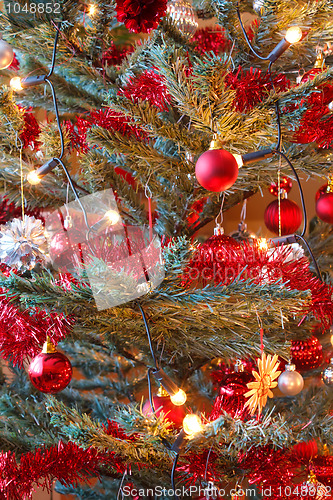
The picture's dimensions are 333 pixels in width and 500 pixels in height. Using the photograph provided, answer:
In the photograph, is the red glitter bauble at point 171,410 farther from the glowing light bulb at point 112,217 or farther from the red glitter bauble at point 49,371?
the glowing light bulb at point 112,217

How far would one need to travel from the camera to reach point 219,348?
64cm

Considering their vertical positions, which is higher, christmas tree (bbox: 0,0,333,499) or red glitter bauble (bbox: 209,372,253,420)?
christmas tree (bbox: 0,0,333,499)

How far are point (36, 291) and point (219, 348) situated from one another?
28 cm

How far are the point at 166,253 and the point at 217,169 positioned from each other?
11 cm

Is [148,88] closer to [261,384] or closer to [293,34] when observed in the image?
[293,34]

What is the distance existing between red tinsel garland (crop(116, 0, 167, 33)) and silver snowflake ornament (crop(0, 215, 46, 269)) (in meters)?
0.28

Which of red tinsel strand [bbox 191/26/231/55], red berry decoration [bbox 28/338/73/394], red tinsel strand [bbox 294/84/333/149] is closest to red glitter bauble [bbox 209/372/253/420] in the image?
red berry decoration [bbox 28/338/73/394]

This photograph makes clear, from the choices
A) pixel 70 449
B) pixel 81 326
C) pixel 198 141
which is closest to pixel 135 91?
pixel 198 141

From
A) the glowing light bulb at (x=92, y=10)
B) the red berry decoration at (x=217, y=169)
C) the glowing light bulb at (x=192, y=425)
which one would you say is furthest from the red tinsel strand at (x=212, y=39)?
the glowing light bulb at (x=192, y=425)

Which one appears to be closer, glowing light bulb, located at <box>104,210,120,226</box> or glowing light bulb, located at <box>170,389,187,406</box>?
glowing light bulb, located at <box>170,389,187,406</box>

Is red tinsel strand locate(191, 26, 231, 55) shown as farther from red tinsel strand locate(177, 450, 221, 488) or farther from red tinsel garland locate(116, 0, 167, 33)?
red tinsel strand locate(177, 450, 221, 488)

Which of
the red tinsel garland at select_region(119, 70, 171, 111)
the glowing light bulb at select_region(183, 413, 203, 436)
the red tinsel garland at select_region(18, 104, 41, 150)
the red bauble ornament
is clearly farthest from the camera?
the red bauble ornament

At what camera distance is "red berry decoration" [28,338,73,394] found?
569 millimetres

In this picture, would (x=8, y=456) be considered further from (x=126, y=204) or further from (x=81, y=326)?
(x=126, y=204)
